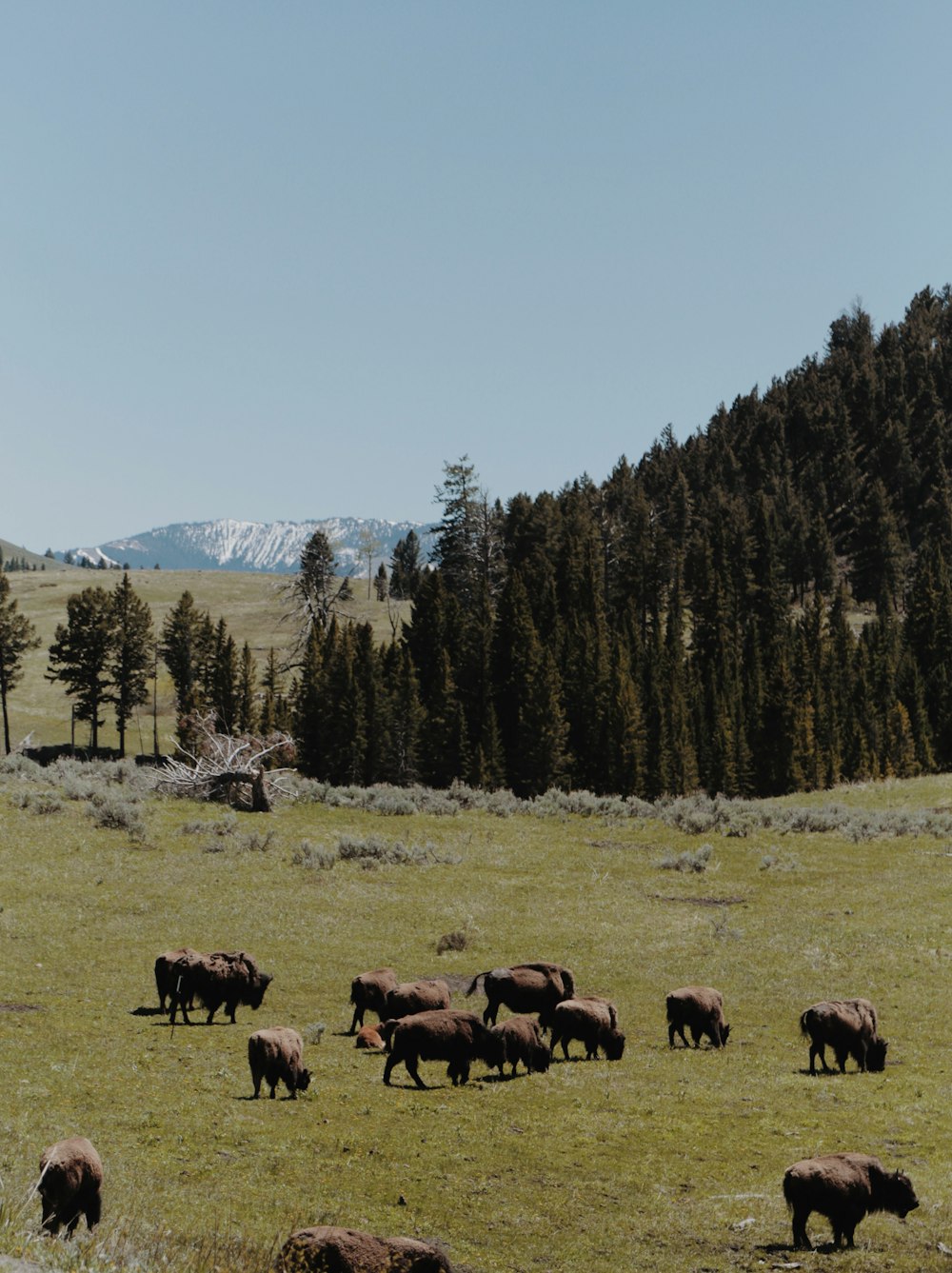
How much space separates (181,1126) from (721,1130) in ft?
31.1

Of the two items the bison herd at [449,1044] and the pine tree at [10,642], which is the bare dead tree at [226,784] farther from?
the pine tree at [10,642]

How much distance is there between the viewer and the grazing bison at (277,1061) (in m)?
19.7

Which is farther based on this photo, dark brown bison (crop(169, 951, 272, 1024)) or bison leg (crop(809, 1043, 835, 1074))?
dark brown bison (crop(169, 951, 272, 1024))

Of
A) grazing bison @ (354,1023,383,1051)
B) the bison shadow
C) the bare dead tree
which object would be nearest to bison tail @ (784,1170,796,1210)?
the bison shadow

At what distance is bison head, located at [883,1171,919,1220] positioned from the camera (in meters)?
14.5

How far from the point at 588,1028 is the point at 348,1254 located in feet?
44.3

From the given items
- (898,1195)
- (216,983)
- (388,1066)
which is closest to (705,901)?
(216,983)

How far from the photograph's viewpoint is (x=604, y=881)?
4600cm

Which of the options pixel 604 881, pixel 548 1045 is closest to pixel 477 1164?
pixel 548 1045

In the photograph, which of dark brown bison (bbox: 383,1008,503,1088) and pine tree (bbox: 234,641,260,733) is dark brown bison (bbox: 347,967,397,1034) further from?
pine tree (bbox: 234,641,260,733)

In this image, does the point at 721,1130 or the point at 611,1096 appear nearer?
the point at 721,1130

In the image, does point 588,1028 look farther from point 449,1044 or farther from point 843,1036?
point 843,1036

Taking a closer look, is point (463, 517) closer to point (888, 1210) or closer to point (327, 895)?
point (327, 895)

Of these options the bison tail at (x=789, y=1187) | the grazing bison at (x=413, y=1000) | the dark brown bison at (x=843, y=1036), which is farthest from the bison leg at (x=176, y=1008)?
the bison tail at (x=789, y=1187)
